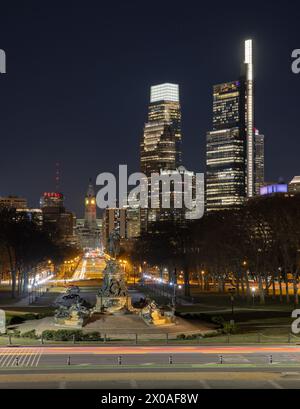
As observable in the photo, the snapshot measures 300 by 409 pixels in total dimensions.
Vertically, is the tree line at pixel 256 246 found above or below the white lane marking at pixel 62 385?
above

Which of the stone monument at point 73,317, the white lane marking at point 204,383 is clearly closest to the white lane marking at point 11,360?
the white lane marking at point 204,383

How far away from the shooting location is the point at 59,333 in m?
57.4

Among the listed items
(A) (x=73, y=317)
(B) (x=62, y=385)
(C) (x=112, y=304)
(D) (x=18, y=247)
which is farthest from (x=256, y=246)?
(B) (x=62, y=385)

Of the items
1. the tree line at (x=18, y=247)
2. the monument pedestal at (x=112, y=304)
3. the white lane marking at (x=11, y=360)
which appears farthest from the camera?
→ the tree line at (x=18, y=247)

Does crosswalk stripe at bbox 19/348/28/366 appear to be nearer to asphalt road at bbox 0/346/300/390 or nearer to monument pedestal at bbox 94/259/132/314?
asphalt road at bbox 0/346/300/390

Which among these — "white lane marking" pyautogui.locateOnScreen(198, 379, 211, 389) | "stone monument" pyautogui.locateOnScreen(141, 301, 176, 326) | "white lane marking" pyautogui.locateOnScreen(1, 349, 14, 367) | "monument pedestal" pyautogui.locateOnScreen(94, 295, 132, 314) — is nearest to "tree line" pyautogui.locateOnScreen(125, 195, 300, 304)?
"monument pedestal" pyautogui.locateOnScreen(94, 295, 132, 314)

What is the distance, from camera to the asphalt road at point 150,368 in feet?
123

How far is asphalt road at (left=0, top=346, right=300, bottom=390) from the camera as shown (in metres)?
37.5

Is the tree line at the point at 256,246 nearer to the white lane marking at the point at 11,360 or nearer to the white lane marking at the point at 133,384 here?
the white lane marking at the point at 11,360

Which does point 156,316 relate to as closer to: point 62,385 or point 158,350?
point 158,350

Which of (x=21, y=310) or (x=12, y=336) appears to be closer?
(x=12, y=336)

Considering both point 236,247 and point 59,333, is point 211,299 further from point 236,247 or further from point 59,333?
point 59,333
